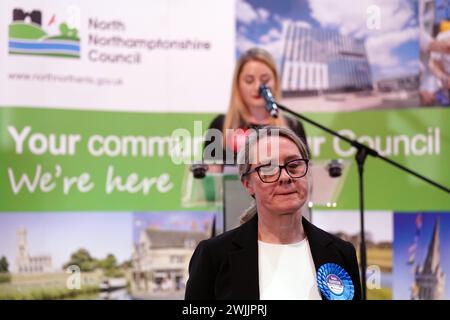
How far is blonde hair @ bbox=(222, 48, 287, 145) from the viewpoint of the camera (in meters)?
4.14

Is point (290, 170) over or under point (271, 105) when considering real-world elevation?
under

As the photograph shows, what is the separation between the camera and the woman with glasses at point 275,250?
154cm

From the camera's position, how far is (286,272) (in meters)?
1.58

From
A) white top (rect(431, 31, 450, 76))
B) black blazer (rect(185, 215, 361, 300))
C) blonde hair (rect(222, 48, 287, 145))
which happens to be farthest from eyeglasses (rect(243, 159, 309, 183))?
white top (rect(431, 31, 450, 76))

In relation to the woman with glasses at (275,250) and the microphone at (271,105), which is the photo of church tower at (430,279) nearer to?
the microphone at (271,105)

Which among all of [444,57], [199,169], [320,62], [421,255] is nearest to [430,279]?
[421,255]

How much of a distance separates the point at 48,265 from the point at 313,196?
190 cm

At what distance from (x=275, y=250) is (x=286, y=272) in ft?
0.21

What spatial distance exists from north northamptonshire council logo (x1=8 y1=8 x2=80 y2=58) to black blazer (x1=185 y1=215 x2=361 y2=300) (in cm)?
277

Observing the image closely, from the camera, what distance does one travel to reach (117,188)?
411 cm

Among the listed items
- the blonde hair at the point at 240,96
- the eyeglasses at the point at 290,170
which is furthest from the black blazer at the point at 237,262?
the blonde hair at the point at 240,96

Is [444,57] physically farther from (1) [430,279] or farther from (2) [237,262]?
(2) [237,262]
